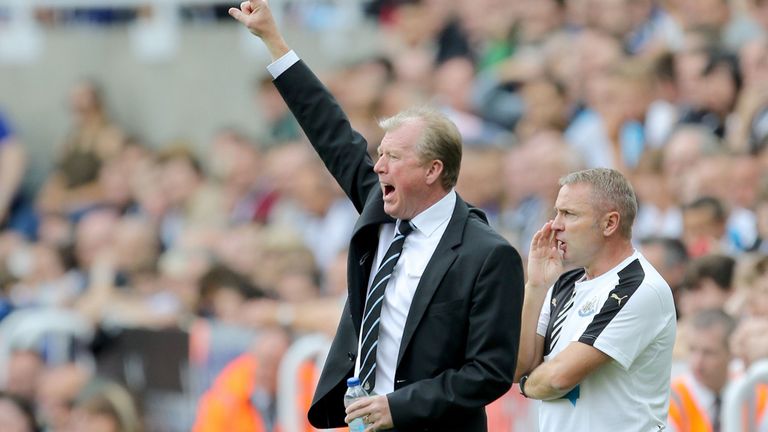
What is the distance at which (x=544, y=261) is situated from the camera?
5.36 m

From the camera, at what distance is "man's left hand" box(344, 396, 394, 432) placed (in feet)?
17.0

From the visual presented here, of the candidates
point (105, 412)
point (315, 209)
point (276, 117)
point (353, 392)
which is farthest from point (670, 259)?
point (276, 117)

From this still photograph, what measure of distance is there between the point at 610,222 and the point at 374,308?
0.85 metres

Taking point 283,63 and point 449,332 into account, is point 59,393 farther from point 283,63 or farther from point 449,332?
point 449,332

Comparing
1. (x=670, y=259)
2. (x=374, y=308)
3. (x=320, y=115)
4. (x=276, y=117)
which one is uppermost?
(x=276, y=117)

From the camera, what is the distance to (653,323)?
5141 mm

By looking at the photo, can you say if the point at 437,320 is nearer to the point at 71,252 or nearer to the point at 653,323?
the point at 653,323

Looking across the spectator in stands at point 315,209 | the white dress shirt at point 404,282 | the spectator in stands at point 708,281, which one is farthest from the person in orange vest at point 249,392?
the white dress shirt at point 404,282

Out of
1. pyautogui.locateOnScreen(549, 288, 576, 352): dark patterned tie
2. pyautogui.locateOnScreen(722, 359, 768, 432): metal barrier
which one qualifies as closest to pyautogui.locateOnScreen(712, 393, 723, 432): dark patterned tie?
pyautogui.locateOnScreen(722, 359, 768, 432): metal barrier

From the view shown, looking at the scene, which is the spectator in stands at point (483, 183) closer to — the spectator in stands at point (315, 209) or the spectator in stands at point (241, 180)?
the spectator in stands at point (315, 209)

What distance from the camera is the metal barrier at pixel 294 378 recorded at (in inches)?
351

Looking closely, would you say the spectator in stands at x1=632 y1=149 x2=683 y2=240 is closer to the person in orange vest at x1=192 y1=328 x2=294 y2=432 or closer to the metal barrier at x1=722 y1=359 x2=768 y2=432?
the person in orange vest at x1=192 y1=328 x2=294 y2=432

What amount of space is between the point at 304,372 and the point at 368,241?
3460 millimetres

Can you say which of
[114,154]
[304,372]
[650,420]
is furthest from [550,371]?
[114,154]
